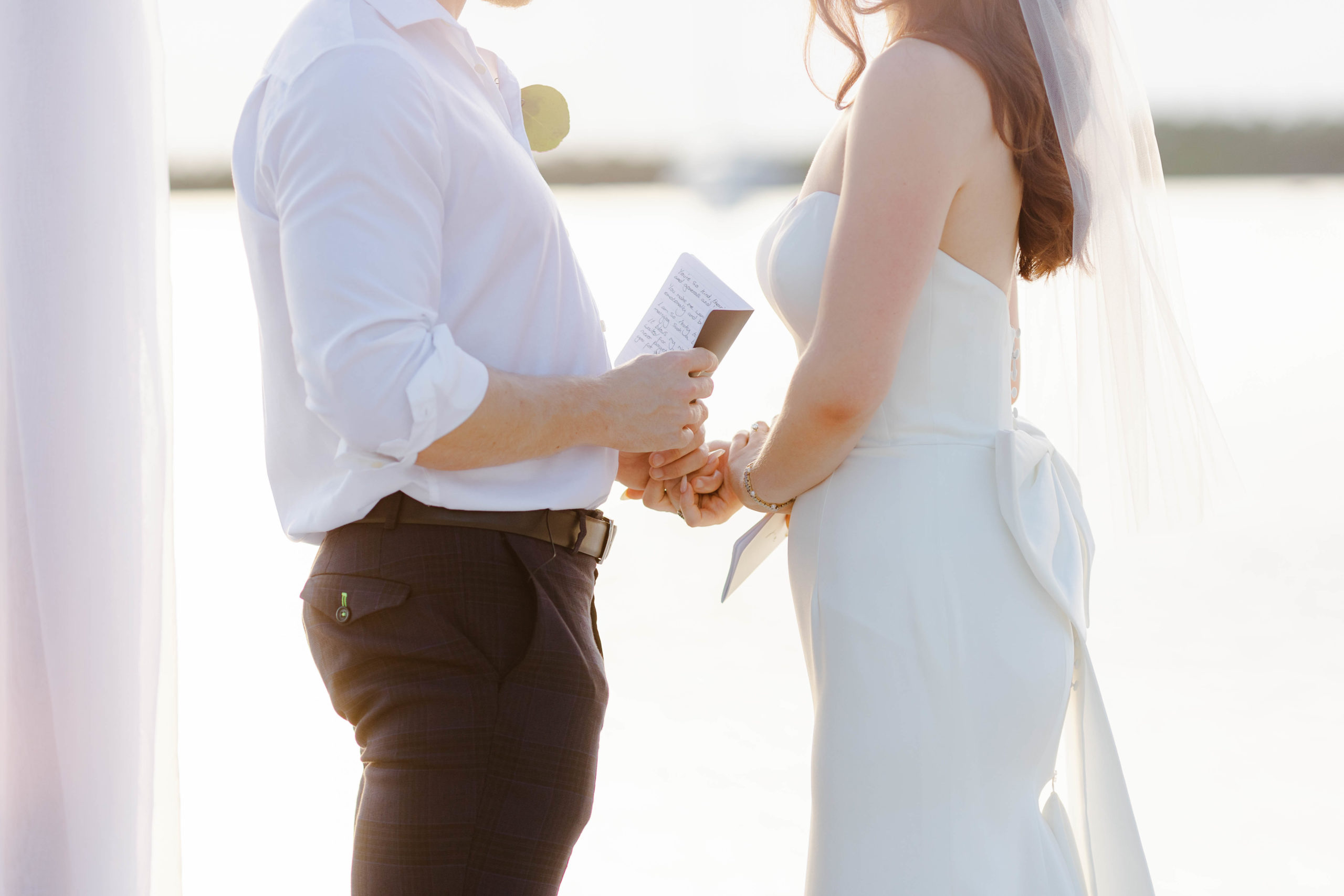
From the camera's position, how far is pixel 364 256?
2.71 ft

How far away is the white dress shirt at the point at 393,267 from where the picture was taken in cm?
83

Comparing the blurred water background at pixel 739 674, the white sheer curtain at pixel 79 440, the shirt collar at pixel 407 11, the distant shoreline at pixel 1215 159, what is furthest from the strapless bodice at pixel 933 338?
the distant shoreline at pixel 1215 159

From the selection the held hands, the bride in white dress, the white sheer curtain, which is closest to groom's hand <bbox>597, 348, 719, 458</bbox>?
the bride in white dress

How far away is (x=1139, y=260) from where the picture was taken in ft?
3.74

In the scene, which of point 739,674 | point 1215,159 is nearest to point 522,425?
point 739,674

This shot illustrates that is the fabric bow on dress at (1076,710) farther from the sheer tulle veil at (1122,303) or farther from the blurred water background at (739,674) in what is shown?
the blurred water background at (739,674)

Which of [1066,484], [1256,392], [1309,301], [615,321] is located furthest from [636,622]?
[1309,301]

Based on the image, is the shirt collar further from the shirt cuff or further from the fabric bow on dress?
the fabric bow on dress

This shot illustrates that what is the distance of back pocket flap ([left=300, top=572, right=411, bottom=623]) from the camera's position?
0.92m

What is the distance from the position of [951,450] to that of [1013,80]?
0.37m

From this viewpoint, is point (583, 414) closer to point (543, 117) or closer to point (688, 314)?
point (688, 314)

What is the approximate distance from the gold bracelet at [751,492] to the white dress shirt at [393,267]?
176 millimetres

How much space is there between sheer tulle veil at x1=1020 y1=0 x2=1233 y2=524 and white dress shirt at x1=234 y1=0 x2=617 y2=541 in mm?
542

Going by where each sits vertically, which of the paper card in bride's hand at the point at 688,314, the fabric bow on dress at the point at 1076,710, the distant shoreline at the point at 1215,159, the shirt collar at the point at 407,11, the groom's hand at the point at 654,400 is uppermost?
the distant shoreline at the point at 1215,159
